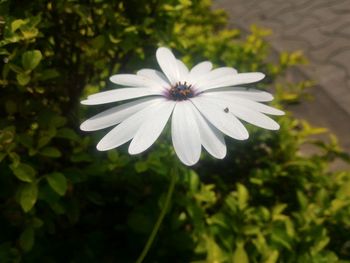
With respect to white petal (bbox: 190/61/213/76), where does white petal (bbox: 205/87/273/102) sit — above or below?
below

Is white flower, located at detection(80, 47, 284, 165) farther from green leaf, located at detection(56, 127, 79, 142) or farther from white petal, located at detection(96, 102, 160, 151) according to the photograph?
green leaf, located at detection(56, 127, 79, 142)

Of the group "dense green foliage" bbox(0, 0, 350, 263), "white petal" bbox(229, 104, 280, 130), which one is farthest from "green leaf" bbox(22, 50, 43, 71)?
"white petal" bbox(229, 104, 280, 130)

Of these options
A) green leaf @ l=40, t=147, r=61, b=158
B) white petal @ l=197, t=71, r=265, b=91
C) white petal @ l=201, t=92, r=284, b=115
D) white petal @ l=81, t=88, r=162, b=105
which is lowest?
green leaf @ l=40, t=147, r=61, b=158

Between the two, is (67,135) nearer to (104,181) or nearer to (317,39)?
(104,181)

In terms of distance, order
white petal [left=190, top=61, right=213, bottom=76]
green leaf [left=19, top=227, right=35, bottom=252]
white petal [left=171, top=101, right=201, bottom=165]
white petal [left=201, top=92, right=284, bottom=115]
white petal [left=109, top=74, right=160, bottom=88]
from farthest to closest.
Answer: green leaf [left=19, top=227, right=35, bottom=252]
white petal [left=190, top=61, right=213, bottom=76]
white petal [left=109, top=74, right=160, bottom=88]
white petal [left=201, top=92, right=284, bottom=115]
white petal [left=171, top=101, right=201, bottom=165]

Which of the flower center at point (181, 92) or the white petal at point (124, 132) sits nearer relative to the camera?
the white petal at point (124, 132)

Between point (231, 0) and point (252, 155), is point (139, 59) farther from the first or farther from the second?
point (231, 0)

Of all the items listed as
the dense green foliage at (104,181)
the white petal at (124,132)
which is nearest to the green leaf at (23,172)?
the dense green foliage at (104,181)

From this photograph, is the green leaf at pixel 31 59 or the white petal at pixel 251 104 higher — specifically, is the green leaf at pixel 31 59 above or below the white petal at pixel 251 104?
above

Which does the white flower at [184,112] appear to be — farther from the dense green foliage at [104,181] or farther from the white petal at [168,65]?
the dense green foliage at [104,181]
